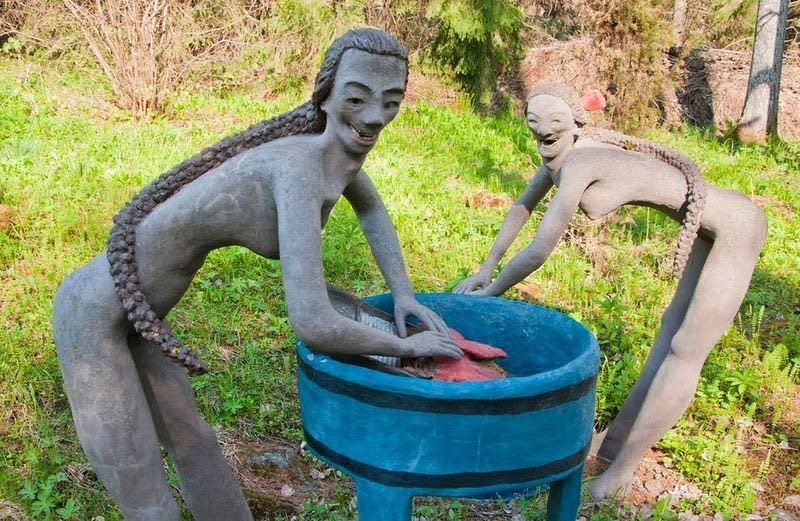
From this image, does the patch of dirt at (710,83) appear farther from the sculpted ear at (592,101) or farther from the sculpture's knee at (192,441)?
the sculpture's knee at (192,441)

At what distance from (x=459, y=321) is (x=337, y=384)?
0.81 m

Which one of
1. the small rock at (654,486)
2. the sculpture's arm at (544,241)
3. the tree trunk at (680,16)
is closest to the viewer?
the sculpture's arm at (544,241)

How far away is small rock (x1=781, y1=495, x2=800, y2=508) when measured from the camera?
3.49 meters

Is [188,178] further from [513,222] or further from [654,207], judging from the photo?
[654,207]

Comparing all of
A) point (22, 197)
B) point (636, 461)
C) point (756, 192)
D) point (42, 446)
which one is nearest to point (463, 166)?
point (756, 192)

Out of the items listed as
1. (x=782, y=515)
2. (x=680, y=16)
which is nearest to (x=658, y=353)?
(x=782, y=515)

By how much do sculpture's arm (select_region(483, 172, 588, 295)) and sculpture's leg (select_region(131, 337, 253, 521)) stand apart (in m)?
1.12

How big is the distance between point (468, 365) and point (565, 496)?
49 cm

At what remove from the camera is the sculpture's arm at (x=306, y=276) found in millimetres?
2080

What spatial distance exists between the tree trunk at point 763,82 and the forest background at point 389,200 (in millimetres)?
268

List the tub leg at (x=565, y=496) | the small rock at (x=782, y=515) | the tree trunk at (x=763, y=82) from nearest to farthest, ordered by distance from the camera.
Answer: the tub leg at (x=565, y=496) → the small rock at (x=782, y=515) → the tree trunk at (x=763, y=82)

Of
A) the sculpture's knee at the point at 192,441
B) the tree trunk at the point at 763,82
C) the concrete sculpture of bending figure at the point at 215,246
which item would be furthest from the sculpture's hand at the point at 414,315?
the tree trunk at the point at 763,82

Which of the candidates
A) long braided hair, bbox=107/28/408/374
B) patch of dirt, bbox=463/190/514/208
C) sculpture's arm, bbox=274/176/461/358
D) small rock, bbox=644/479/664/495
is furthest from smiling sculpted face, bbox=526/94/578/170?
patch of dirt, bbox=463/190/514/208

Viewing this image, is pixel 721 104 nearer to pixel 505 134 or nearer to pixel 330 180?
pixel 505 134
